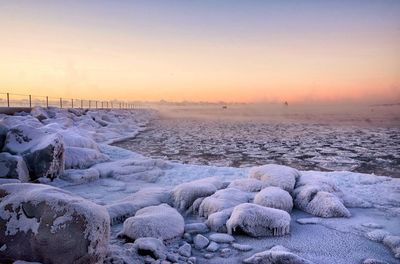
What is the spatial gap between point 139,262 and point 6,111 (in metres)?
14.9

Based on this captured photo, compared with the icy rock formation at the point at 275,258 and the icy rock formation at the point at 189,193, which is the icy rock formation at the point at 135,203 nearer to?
the icy rock formation at the point at 189,193

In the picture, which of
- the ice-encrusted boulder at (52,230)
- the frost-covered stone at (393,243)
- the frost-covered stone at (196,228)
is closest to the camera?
the ice-encrusted boulder at (52,230)

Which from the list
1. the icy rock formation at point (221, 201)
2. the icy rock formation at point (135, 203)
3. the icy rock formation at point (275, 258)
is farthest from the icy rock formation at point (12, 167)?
the icy rock formation at point (275, 258)

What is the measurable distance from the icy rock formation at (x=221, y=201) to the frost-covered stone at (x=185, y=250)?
921 mm

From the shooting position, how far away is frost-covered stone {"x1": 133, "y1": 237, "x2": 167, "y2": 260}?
3113 mm

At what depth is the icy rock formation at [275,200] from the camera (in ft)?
14.4

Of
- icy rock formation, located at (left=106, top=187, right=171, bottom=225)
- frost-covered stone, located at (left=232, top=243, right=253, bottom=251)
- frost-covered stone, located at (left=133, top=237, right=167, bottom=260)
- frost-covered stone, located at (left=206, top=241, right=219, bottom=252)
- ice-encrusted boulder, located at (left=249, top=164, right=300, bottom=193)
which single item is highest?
ice-encrusted boulder, located at (left=249, top=164, right=300, bottom=193)

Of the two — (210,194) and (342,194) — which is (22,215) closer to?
(210,194)

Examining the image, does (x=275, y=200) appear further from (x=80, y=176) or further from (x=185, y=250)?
(x=80, y=176)

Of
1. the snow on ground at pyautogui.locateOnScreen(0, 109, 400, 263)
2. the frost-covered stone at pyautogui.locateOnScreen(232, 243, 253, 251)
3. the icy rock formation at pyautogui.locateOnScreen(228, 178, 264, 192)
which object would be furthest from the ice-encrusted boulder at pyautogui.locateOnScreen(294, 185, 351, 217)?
the frost-covered stone at pyautogui.locateOnScreen(232, 243, 253, 251)

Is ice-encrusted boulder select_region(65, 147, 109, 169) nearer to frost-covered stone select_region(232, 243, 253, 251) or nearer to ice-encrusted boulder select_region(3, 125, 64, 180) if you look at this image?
ice-encrusted boulder select_region(3, 125, 64, 180)

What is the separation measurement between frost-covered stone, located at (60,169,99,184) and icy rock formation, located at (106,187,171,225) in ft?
5.23

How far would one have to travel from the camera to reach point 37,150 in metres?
5.78

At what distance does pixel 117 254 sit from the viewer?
305cm
